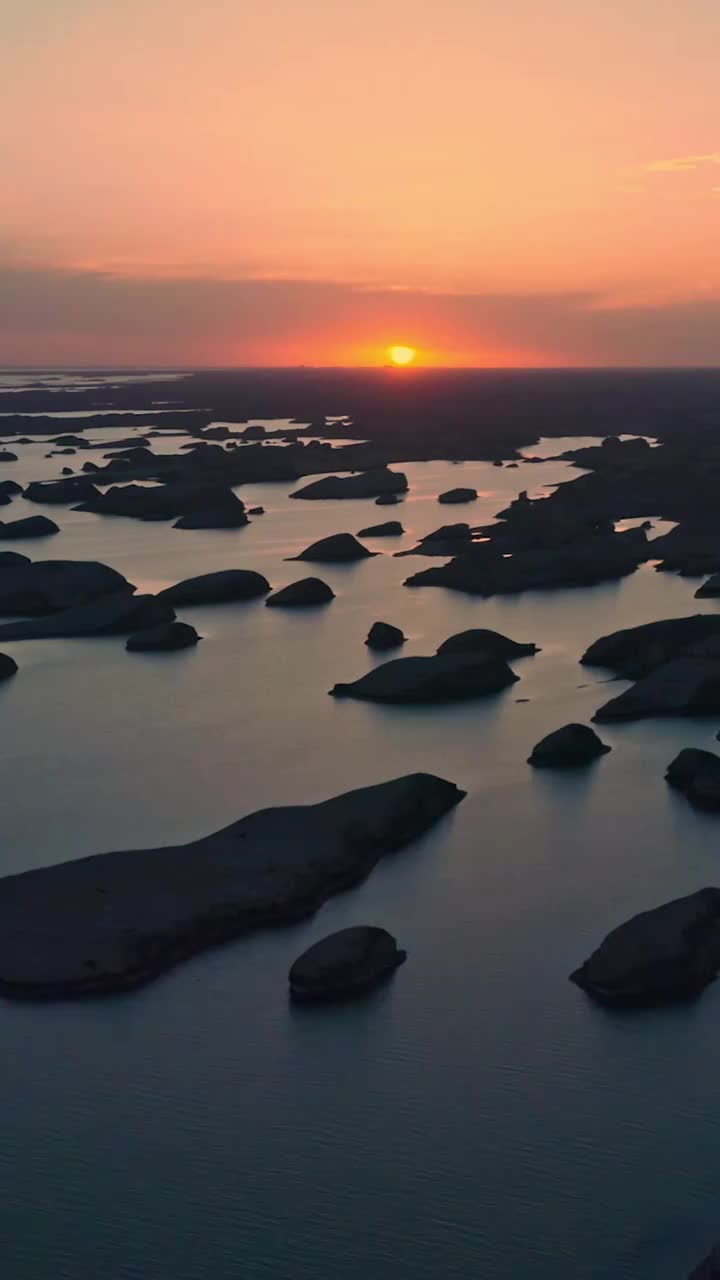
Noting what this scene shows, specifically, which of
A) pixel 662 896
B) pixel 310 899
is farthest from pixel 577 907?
pixel 310 899

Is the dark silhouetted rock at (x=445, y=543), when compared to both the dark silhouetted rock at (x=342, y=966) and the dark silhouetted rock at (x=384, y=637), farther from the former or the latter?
the dark silhouetted rock at (x=342, y=966)

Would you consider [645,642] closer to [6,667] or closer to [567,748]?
[567,748]

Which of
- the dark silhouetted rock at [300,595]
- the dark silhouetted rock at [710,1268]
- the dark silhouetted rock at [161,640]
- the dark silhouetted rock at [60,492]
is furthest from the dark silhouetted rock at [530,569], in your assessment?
the dark silhouetted rock at [710,1268]

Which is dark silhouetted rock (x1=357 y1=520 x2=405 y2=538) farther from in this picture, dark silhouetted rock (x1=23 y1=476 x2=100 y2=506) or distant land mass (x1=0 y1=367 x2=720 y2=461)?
distant land mass (x1=0 y1=367 x2=720 y2=461)

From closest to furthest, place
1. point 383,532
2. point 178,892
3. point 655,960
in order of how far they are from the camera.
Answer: point 655,960
point 178,892
point 383,532

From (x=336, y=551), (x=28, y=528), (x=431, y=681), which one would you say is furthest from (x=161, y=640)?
(x=28, y=528)
